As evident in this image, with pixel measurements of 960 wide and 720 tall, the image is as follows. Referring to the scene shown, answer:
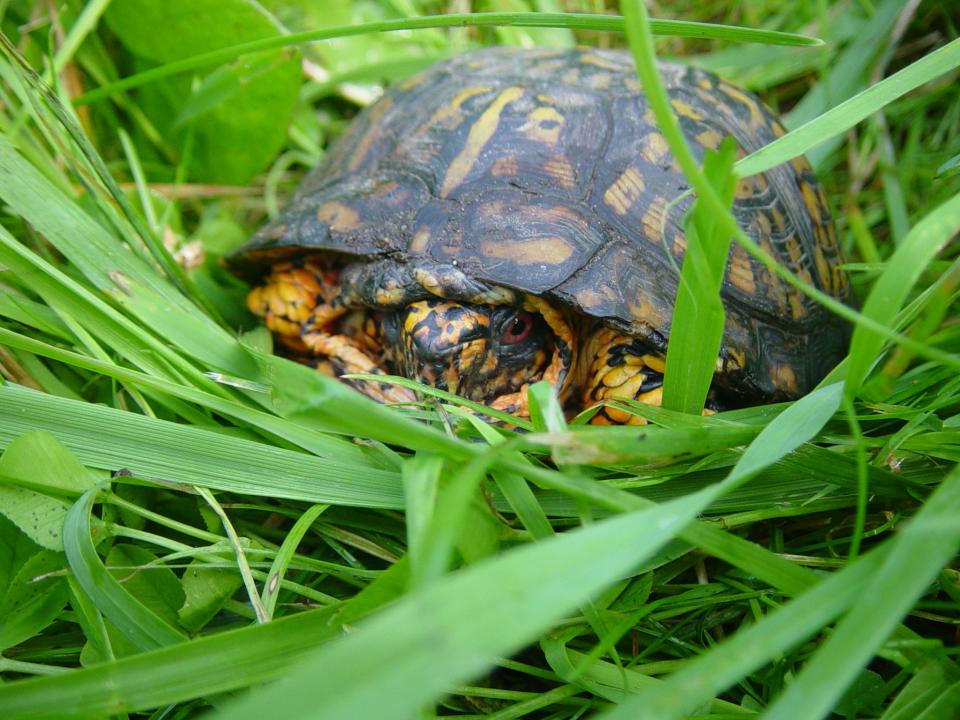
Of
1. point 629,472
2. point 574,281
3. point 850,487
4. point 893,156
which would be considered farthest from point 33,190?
point 893,156

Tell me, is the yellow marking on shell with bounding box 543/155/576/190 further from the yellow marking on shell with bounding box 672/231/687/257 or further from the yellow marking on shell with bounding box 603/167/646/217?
the yellow marking on shell with bounding box 672/231/687/257

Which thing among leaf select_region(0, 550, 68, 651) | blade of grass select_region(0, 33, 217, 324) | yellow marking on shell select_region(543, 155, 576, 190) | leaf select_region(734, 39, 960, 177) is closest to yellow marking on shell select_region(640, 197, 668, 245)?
yellow marking on shell select_region(543, 155, 576, 190)

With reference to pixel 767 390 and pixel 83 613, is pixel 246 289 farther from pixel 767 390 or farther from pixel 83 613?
pixel 767 390

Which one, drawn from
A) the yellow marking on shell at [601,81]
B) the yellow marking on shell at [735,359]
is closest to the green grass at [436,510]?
the yellow marking on shell at [735,359]

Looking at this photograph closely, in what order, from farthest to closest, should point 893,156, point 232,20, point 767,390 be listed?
1. point 893,156
2. point 232,20
3. point 767,390

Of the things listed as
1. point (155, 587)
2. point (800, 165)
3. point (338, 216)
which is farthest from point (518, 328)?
point (800, 165)

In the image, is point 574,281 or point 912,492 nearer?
point 912,492

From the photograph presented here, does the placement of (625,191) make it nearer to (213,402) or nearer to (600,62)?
(600,62)

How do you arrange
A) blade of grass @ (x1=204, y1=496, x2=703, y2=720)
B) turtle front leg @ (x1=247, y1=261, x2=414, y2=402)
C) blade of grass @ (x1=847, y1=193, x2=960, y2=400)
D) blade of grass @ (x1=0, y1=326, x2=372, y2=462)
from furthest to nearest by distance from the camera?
turtle front leg @ (x1=247, y1=261, x2=414, y2=402), blade of grass @ (x1=0, y1=326, x2=372, y2=462), blade of grass @ (x1=847, y1=193, x2=960, y2=400), blade of grass @ (x1=204, y1=496, x2=703, y2=720)
